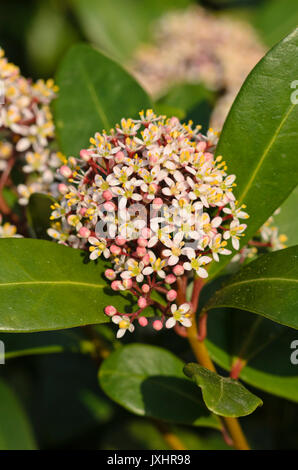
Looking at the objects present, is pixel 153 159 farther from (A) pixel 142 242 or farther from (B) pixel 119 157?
(A) pixel 142 242

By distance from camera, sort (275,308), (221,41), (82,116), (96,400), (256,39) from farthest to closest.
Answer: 1. (256,39)
2. (221,41)
3. (96,400)
4. (82,116)
5. (275,308)

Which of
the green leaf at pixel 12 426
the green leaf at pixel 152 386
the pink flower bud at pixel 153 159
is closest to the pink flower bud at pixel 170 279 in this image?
the pink flower bud at pixel 153 159

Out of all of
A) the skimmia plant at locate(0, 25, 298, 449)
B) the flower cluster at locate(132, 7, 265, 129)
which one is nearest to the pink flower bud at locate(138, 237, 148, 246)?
the skimmia plant at locate(0, 25, 298, 449)

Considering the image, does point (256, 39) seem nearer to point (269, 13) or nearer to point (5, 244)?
point (269, 13)

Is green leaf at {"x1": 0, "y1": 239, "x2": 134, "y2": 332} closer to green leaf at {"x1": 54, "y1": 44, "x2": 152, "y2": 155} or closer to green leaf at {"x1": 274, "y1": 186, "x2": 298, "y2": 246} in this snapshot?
green leaf at {"x1": 54, "y1": 44, "x2": 152, "y2": 155}

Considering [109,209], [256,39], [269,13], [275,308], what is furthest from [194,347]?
[269,13]

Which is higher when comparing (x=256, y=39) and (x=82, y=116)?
(x=256, y=39)

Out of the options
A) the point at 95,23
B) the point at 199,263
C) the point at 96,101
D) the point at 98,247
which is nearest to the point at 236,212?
the point at 199,263
